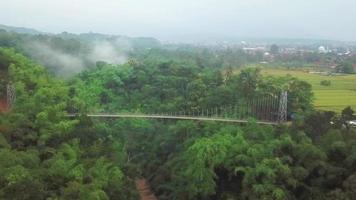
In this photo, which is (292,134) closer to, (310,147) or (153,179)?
(310,147)

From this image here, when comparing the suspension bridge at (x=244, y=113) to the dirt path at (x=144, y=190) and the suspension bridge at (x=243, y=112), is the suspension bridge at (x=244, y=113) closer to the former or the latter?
the suspension bridge at (x=243, y=112)

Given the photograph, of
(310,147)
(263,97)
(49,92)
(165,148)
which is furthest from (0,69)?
(310,147)

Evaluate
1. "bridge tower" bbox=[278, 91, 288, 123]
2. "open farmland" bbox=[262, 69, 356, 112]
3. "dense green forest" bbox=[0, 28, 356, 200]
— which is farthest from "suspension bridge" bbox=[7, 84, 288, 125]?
"open farmland" bbox=[262, 69, 356, 112]

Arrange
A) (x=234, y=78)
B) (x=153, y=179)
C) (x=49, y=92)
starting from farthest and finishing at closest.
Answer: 1. (x=234, y=78)
2. (x=49, y=92)
3. (x=153, y=179)

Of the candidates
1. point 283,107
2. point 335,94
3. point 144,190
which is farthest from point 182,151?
point 335,94

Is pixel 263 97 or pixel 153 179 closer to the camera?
pixel 153 179
